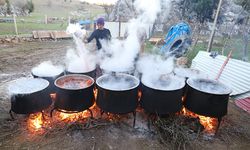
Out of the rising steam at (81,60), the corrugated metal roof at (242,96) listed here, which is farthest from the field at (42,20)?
the corrugated metal roof at (242,96)

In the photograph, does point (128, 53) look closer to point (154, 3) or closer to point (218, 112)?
point (154, 3)

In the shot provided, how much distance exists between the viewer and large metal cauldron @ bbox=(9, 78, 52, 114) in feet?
12.6

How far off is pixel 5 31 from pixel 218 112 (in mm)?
14584

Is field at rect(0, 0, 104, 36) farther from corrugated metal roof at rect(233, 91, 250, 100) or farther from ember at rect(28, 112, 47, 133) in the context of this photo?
corrugated metal roof at rect(233, 91, 250, 100)

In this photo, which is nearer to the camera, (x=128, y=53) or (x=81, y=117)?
(x=81, y=117)

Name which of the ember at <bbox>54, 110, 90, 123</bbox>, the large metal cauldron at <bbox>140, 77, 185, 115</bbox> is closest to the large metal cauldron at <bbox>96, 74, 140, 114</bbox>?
the large metal cauldron at <bbox>140, 77, 185, 115</bbox>

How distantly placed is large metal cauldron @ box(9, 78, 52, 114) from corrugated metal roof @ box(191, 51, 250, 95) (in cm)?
600

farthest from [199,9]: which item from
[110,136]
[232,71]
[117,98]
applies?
[110,136]

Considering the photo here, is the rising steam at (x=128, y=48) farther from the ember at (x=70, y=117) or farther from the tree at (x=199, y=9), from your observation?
the tree at (x=199, y=9)

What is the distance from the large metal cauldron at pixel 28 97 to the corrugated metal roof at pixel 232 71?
19.7 feet

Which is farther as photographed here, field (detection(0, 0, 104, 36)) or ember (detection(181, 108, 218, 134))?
field (detection(0, 0, 104, 36))

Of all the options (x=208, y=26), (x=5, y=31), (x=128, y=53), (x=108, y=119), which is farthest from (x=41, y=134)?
(x=208, y=26)

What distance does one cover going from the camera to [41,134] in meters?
3.89

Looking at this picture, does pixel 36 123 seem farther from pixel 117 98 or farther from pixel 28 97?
pixel 117 98
